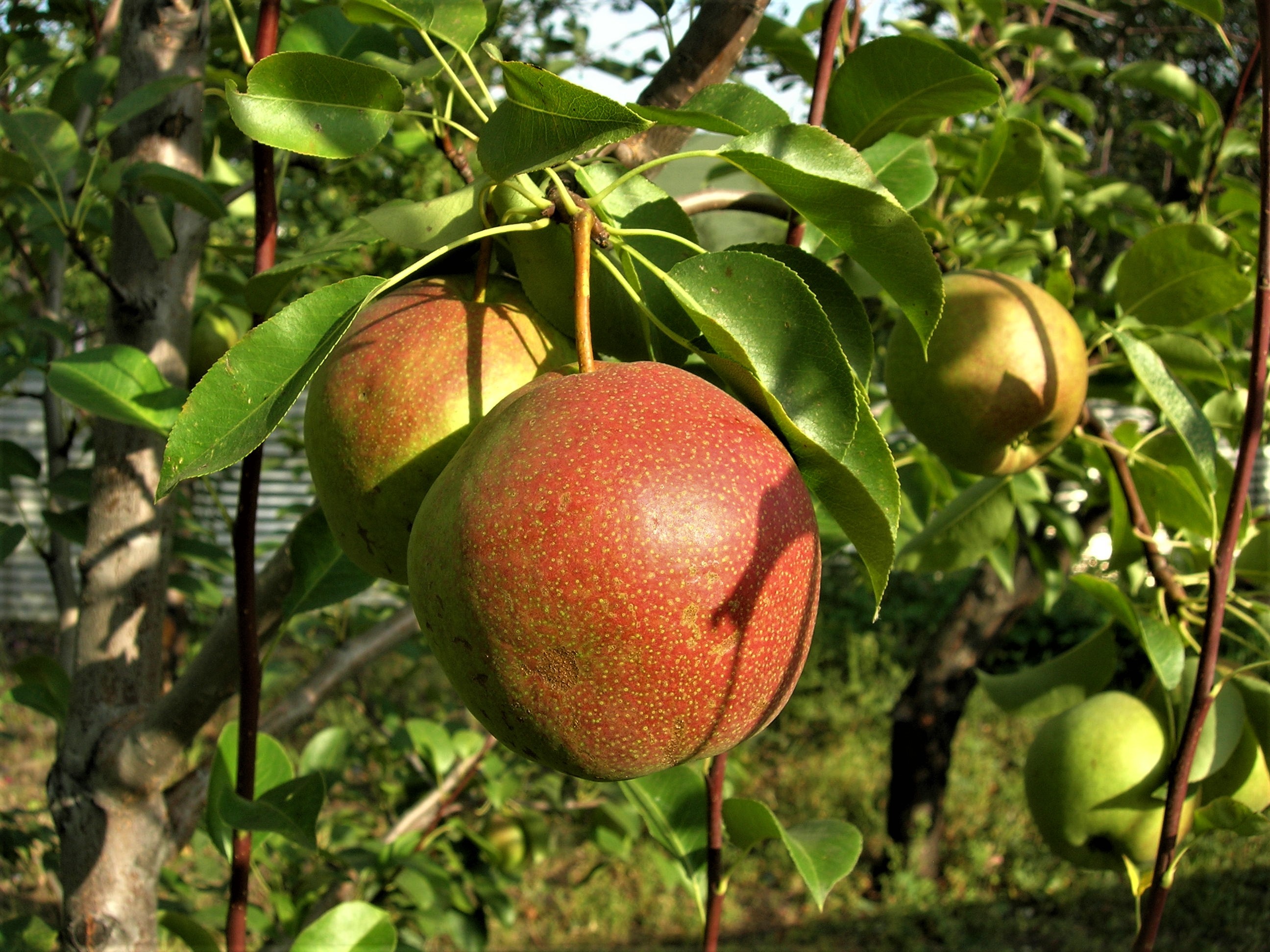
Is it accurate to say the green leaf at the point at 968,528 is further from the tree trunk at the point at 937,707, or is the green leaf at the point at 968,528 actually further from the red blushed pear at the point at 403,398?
the tree trunk at the point at 937,707

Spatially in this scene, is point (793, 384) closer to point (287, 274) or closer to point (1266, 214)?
point (287, 274)

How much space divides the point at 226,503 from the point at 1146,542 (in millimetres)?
6643

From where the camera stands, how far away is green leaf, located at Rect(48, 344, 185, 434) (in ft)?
3.37

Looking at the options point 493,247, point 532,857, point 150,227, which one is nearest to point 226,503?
point 532,857

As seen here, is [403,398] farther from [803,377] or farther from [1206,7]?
[1206,7]

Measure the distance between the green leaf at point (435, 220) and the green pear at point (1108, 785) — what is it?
1.15m

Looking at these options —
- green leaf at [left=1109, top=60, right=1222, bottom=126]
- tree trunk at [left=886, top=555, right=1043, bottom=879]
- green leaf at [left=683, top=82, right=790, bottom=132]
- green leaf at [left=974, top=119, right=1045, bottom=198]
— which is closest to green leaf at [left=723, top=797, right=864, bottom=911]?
green leaf at [left=683, top=82, right=790, bottom=132]

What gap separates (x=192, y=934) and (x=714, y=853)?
2.02 feet

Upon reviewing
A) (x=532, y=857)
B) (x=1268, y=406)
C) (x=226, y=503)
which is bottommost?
(x=226, y=503)

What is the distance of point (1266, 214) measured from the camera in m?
0.91

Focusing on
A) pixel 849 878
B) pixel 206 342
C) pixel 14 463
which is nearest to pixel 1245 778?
pixel 206 342

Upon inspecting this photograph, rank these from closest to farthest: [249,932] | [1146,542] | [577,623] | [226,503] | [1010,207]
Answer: [577,623] → [1146,542] → [1010,207] → [249,932] → [226,503]

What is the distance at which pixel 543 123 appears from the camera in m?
0.61

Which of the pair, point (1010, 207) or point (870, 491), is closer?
point (870, 491)
